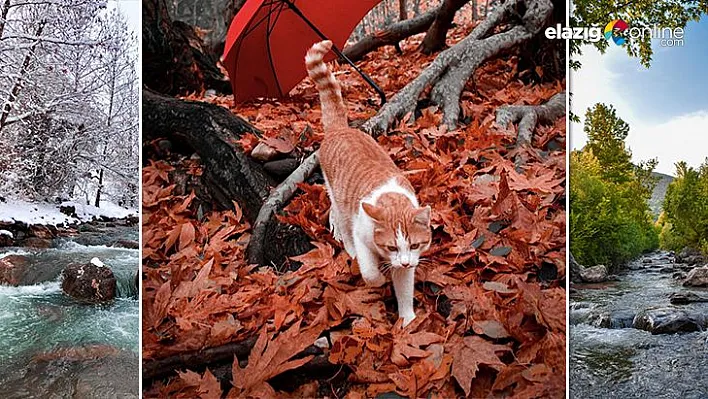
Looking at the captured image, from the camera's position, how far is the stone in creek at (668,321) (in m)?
1.84

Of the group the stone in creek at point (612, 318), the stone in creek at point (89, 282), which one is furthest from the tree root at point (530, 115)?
the stone in creek at point (89, 282)

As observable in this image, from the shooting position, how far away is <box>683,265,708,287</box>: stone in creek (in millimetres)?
1882

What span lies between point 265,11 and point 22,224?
2.89 feet

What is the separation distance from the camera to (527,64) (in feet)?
5.99

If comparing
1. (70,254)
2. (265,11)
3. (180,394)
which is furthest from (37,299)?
(265,11)

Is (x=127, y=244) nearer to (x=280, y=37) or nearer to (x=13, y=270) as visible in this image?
(x=13, y=270)

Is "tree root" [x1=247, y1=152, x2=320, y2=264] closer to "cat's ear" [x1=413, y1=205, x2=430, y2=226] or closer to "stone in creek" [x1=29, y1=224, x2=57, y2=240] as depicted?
"cat's ear" [x1=413, y1=205, x2=430, y2=226]

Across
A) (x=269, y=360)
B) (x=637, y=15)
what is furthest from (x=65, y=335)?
(x=637, y=15)

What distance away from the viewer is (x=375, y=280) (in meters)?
1.75

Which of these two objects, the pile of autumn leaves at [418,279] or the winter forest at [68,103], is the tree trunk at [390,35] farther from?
the winter forest at [68,103]

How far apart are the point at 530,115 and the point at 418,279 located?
540mm

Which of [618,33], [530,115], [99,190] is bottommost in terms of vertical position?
[99,190]

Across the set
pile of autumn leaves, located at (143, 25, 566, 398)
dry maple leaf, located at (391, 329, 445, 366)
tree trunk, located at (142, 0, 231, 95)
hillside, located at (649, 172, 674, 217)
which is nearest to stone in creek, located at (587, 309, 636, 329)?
pile of autumn leaves, located at (143, 25, 566, 398)

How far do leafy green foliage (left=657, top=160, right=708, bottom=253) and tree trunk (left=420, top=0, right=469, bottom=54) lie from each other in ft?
2.47
